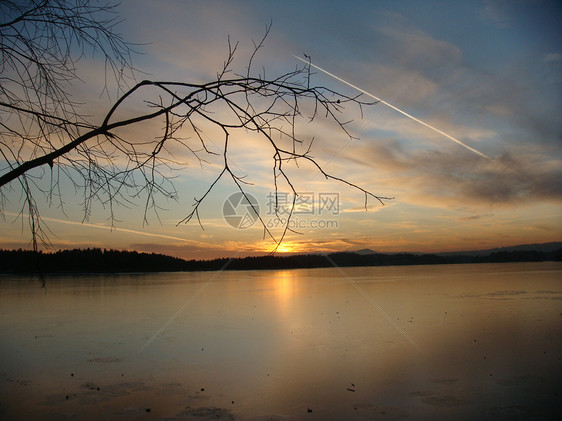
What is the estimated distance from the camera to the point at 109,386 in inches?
269

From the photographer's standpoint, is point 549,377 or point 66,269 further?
point 66,269

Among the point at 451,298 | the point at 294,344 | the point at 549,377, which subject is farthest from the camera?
the point at 451,298

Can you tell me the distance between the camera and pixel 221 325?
12.8 meters

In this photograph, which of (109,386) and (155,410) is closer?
(155,410)

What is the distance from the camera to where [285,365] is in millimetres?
8148

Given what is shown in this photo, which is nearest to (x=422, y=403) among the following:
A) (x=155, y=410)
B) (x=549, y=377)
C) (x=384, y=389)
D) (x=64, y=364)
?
(x=384, y=389)

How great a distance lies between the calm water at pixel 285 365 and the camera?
5.91 metres

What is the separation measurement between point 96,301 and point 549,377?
18325mm

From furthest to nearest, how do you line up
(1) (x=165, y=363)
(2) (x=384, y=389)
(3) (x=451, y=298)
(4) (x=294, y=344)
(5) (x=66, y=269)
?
(5) (x=66, y=269)
(3) (x=451, y=298)
(4) (x=294, y=344)
(1) (x=165, y=363)
(2) (x=384, y=389)

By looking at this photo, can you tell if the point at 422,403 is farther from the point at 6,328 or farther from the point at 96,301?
the point at 96,301

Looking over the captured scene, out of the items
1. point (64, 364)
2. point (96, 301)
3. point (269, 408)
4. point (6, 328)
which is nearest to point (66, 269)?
point (96, 301)

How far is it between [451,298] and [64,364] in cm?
1618

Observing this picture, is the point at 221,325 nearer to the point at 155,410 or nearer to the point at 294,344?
the point at 294,344

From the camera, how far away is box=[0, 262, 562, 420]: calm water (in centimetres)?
591
